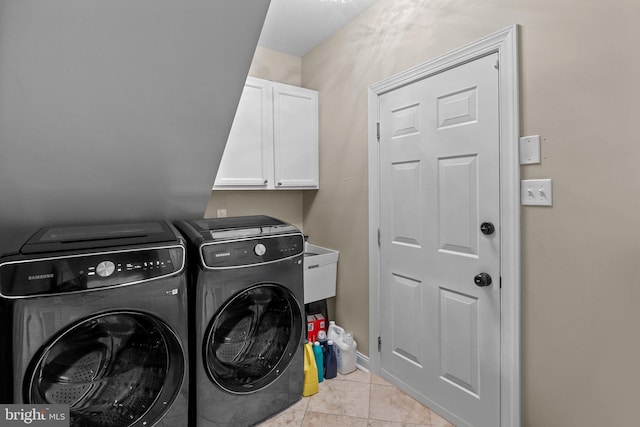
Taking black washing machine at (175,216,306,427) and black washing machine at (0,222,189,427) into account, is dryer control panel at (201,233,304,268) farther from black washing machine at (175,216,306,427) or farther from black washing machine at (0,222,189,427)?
black washing machine at (0,222,189,427)

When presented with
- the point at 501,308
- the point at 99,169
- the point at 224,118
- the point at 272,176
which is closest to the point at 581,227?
the point at 501,308

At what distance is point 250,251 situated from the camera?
1.62 meters

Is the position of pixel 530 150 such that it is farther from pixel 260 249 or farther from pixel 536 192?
pixel 260 249

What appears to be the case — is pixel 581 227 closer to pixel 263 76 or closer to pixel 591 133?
pixel 591 133

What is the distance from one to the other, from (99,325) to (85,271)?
0.27 meters

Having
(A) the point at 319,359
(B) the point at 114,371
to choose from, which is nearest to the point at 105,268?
(B) the point at 114,371

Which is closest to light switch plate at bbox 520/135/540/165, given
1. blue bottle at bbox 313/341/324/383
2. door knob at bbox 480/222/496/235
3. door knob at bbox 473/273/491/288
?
door knob at bbox 480/222/496/235

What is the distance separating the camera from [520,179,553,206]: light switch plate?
149cm

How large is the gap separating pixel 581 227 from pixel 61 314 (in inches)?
79.7

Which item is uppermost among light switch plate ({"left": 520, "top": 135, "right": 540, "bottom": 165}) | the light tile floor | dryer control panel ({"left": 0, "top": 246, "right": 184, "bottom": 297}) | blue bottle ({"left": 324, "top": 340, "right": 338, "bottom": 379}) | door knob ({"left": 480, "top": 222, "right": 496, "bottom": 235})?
light switch plate ({"left": 520, "top": 135, "right": 540, "bottom": 165})

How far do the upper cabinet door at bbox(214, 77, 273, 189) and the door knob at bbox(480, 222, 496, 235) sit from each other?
1.61 m

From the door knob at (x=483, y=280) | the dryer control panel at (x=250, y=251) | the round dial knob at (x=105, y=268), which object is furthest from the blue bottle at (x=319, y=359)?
the round dial knob at (x=105, y=268)

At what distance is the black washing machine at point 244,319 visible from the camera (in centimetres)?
153

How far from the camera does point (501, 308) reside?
166cm
